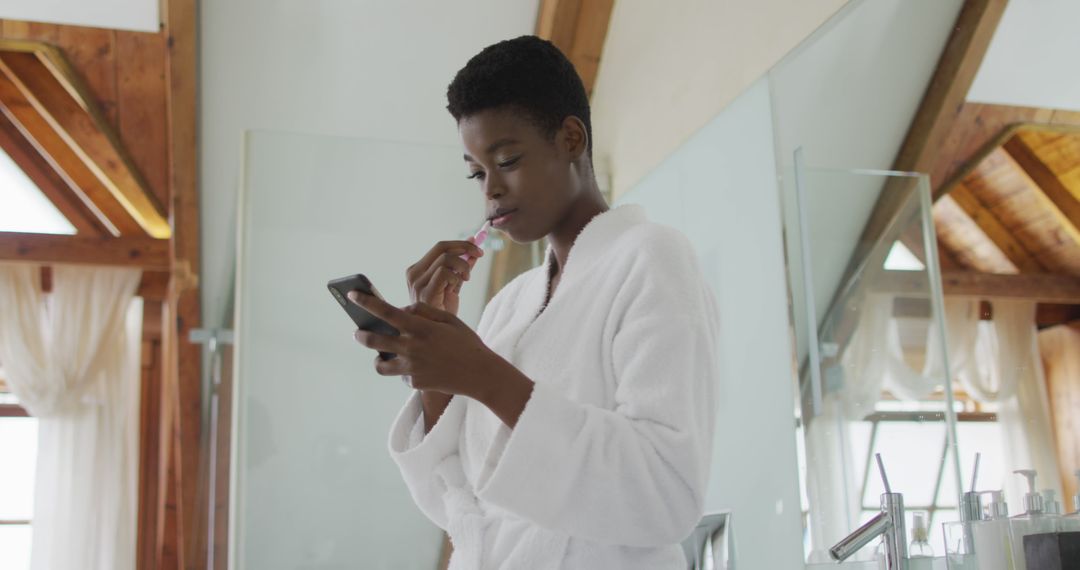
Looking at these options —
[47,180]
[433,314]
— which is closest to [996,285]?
[433,314]

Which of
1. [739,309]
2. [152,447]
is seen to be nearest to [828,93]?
[739,309]

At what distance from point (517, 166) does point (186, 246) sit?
8.93ft

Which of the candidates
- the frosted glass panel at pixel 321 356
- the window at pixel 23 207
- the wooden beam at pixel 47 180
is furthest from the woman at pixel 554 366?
the window at pixel 23 207

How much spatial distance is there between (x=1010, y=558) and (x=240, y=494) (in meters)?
1.66

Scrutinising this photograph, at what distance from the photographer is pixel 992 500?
4.32 feet

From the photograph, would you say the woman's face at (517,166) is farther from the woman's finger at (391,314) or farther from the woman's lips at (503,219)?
the woman's finger at (391,314)

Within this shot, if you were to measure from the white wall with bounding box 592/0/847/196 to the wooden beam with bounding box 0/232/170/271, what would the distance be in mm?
2875

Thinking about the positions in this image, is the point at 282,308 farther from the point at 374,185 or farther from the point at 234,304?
the point at 374,185

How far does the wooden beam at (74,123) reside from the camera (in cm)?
400

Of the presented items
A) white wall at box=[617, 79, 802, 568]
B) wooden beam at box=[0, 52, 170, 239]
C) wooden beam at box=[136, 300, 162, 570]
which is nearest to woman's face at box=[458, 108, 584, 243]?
white wall at box=[617, 79, 802, 568]

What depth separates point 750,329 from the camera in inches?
76.8

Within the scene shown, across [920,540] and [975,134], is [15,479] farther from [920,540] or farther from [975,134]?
[975,134]

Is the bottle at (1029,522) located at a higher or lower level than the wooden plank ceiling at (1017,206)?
lower

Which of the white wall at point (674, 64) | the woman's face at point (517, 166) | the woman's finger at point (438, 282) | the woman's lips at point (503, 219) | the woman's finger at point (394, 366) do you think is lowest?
the woman's finger at point (394, 366)
